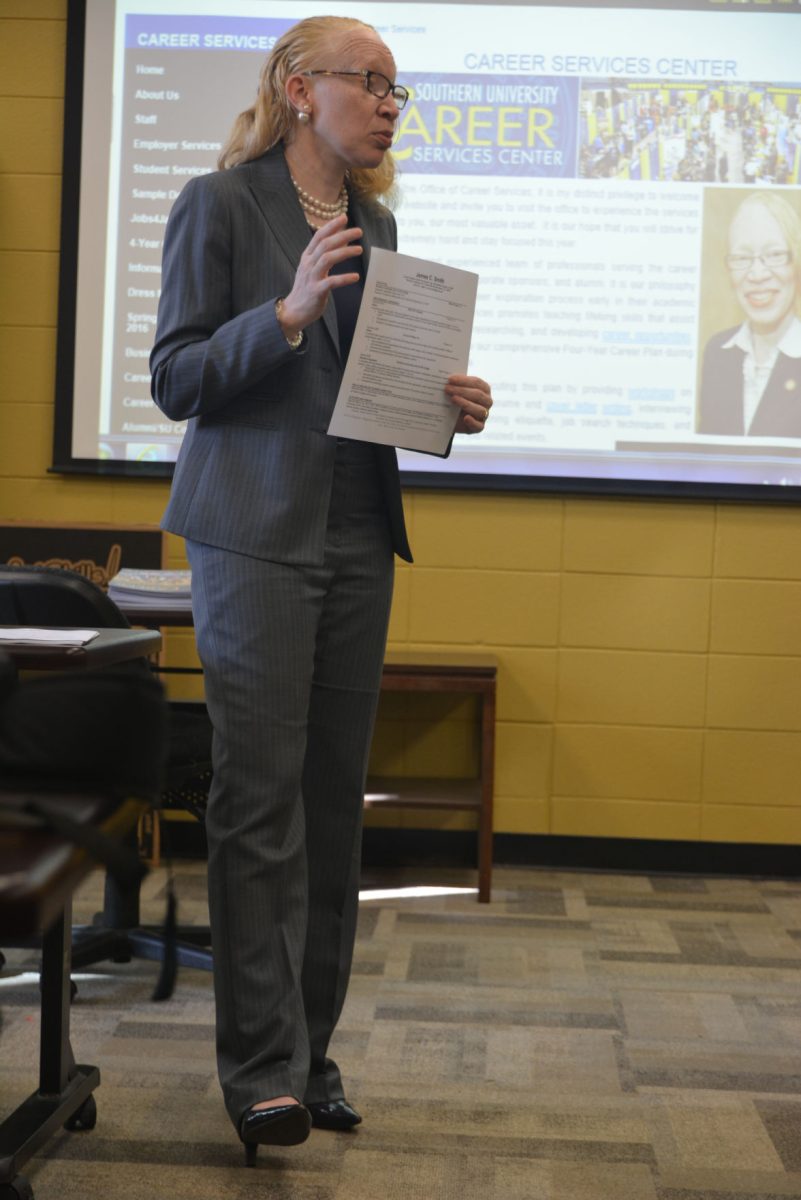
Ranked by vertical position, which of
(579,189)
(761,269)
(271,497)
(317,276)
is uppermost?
(579,189)

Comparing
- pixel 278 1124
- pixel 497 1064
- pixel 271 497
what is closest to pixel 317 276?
pixel 271 497

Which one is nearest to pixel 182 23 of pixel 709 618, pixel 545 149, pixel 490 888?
pixel 545 149

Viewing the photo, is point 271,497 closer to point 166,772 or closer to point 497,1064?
point 166,772

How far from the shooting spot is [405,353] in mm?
1931

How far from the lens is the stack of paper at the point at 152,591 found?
2842mm

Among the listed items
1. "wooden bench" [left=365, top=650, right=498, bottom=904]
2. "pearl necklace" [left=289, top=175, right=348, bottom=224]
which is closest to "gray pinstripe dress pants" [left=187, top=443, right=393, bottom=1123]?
"pearl necklace" [left=289, top=175, right=348, bottom=224]

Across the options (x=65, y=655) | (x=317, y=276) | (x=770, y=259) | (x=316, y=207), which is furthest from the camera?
(x=770, y=259)

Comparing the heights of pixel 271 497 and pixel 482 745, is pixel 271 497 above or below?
above

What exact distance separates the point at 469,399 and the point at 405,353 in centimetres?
14

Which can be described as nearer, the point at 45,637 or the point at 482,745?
the point at 45,637

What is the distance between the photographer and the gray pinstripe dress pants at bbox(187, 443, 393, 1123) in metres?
1.87

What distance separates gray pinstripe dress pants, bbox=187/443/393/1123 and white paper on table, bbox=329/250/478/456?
0.10 meters

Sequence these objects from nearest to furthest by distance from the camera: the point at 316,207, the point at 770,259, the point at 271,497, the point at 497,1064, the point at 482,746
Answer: the point at 271,497 < the point at 316,207 < the point at 497,1064 < the point at 482,746 < the point at 770,259

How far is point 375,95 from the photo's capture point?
192 centimetres
